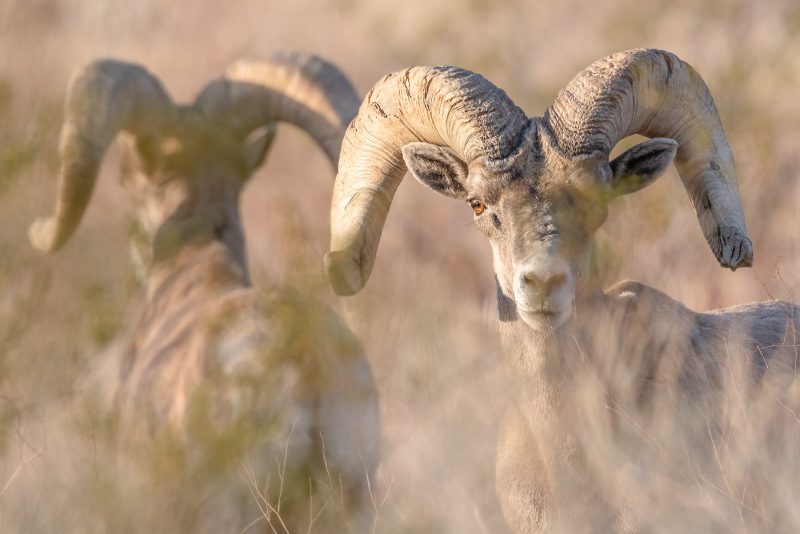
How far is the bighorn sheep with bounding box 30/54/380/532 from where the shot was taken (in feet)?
27.1

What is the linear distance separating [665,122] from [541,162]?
100 centimetres

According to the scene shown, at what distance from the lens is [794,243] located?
12086 millimetres

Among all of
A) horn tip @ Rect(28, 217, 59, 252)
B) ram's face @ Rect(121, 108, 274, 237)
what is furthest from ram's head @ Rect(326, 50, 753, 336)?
ram's face @ Rect(121, 108, 274, 237)

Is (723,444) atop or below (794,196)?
below

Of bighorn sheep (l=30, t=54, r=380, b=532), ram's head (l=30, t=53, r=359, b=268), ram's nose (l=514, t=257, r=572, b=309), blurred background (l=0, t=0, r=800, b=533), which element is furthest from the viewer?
ram's head (l=30, t=53, r=359, b=268)

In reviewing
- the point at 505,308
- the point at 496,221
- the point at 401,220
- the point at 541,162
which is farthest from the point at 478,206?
the point at 401,220

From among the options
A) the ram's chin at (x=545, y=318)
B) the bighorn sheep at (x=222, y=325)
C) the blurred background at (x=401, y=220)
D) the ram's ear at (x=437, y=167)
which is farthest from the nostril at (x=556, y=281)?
the bighorn sheep at (x=222, y=325)

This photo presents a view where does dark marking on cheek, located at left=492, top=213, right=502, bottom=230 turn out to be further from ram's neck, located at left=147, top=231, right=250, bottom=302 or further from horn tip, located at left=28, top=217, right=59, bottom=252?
horn tip, located at left=28, top=217, right=59, bottom=252

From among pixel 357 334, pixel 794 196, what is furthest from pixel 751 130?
pixel 357 334

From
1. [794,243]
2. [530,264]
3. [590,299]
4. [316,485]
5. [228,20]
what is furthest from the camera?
[228,20]

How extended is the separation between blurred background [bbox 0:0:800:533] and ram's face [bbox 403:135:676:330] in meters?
1.18

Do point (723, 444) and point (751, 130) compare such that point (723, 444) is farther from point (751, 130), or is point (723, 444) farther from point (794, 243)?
point (751, 130)

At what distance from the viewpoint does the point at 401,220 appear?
631 inches

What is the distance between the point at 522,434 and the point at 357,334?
2616mm
